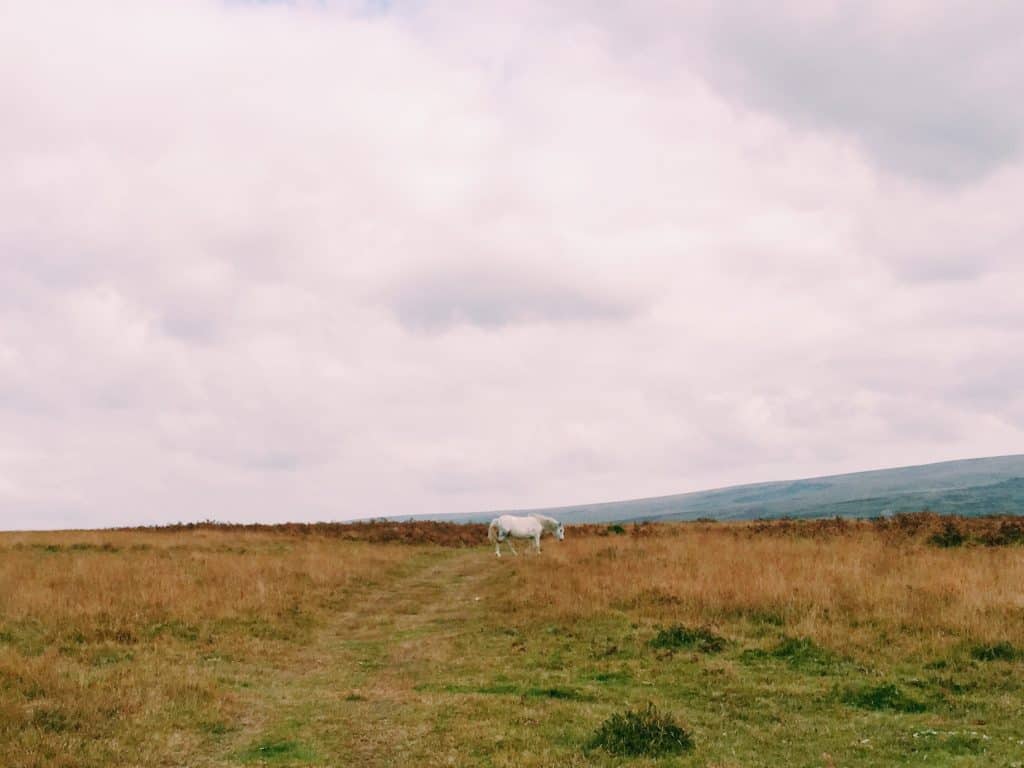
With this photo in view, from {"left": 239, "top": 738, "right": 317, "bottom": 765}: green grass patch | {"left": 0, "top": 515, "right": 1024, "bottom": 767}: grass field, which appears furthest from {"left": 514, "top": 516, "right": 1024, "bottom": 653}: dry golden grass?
{"left": 239, "top": 738, "right": 317, "bottom": 765}: green grass patch

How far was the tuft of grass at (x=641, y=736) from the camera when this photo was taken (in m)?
9.92

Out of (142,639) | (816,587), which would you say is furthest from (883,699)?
(142,639)

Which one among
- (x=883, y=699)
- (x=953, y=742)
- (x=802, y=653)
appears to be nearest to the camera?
(x=953, y=742)

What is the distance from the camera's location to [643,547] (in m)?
31.6

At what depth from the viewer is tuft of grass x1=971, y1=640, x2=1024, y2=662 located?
1380 cm

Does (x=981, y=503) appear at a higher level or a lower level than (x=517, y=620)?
lower

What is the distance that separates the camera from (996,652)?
14.1 metres

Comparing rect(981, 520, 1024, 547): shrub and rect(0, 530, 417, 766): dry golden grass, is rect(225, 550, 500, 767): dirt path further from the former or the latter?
rect(981, 520, 1024, 547): shrub

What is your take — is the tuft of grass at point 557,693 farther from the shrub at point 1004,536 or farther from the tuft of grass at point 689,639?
the shrub at point 1004,536

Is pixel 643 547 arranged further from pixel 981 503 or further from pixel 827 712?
pixel 981 503

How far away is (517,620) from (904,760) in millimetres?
11135

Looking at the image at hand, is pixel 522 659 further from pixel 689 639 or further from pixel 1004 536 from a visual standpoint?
pixel 1004 536

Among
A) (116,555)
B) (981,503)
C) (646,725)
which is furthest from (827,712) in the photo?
(981,503)

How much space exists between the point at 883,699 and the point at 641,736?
193 inches
